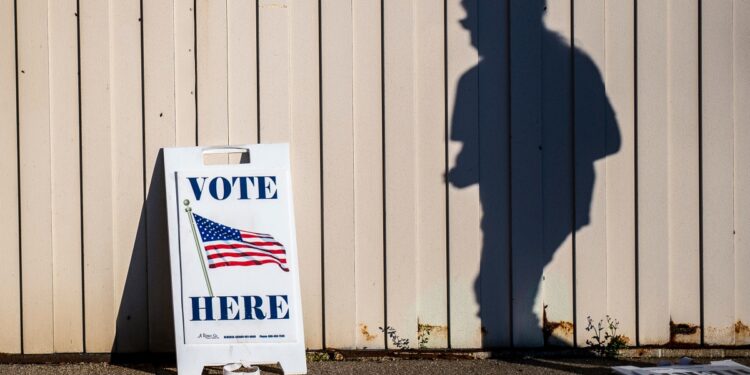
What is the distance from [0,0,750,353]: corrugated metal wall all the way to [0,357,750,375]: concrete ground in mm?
98

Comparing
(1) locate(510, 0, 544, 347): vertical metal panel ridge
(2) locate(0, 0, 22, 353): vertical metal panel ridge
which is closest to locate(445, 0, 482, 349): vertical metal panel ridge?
(1) locate(510, 0, 544, 347): vertical metal panel ridge

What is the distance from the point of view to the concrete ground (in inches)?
131

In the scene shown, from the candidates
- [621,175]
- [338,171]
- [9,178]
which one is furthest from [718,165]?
[9,178]

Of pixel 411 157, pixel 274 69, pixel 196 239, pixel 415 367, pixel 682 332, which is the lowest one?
pixel 415 367

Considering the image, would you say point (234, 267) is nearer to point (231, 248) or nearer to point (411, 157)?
point (231, 248)

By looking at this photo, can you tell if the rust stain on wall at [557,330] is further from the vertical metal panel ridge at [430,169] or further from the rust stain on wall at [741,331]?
the rust stain on wall at [741,331]

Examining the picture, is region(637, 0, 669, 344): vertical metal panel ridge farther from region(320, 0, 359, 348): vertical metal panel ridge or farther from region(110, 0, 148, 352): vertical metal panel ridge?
region(110, 0, 148, 352): vertical metal panel ridge

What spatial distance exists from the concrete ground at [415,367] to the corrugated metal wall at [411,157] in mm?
98

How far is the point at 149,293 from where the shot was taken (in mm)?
3465

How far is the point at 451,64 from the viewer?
346 cm

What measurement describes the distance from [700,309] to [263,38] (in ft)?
7.78

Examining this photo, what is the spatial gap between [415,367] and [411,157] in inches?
37.3

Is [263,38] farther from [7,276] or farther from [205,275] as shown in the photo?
[7,276]

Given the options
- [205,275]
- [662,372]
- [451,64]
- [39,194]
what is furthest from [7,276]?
[662,372]
